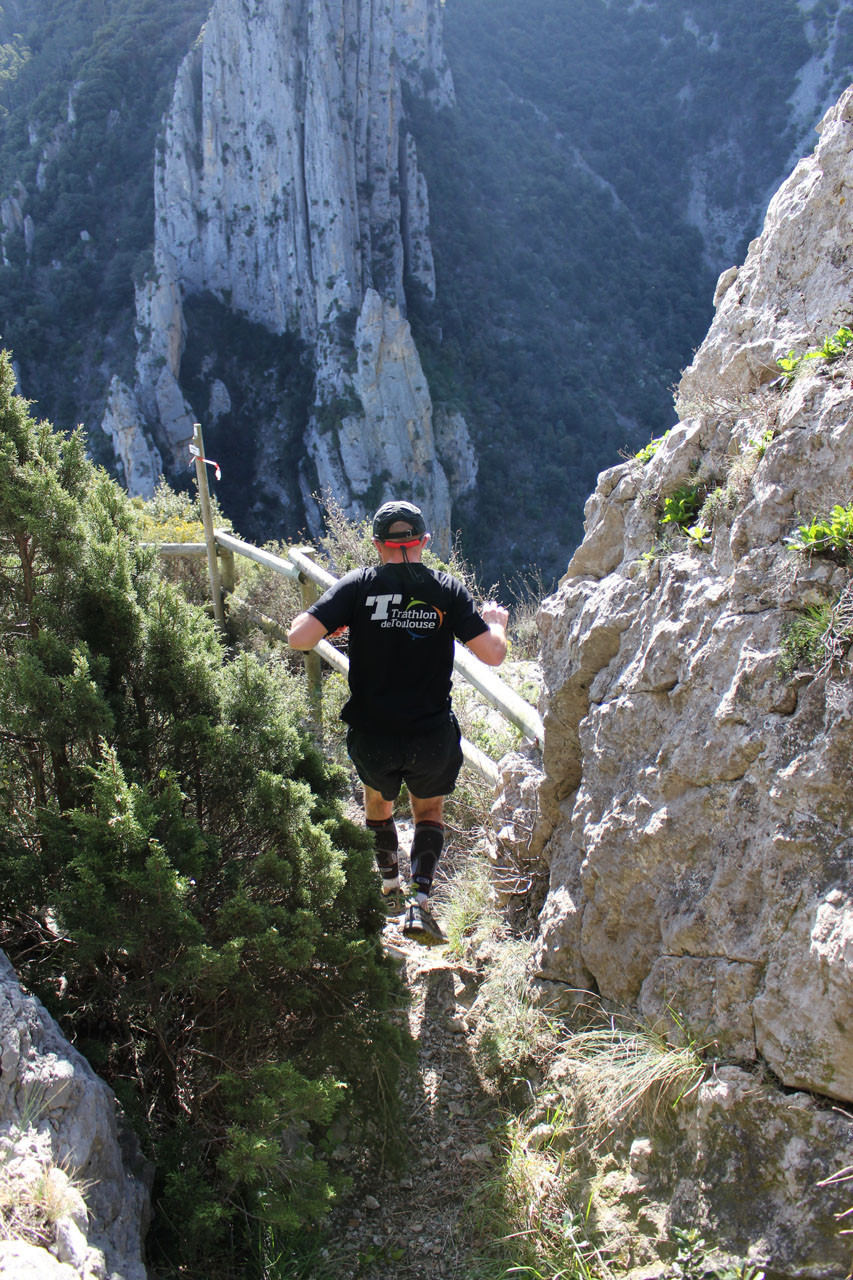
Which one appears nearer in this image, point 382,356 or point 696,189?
point 382,356

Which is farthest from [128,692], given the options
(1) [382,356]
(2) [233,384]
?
(2) [233,384]

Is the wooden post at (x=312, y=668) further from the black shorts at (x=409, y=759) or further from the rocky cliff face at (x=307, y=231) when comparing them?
the rocky cliff face at (x=307, y=231)

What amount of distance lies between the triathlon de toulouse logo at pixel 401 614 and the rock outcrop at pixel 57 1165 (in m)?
1.31

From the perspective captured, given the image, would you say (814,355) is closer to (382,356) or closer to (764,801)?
(764,801)

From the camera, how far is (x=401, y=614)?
2.35m

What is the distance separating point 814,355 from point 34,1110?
2112 millimetres

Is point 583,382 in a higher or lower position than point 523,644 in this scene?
higher

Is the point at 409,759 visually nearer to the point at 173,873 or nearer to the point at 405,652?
the point at 405,652

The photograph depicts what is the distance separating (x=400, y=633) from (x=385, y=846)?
790 mm

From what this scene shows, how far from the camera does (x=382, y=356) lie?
134 ft

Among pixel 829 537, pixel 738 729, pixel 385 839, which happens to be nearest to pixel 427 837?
pixel 385 839

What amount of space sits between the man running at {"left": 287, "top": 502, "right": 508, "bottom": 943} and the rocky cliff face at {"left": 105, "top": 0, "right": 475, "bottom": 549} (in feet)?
125

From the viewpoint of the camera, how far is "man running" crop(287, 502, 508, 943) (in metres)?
2.36

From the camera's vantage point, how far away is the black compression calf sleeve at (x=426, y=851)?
8.20 feet
